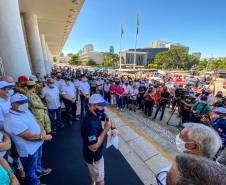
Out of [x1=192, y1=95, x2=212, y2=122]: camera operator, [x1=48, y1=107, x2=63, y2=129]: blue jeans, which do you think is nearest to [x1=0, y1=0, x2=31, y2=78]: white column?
[x1=48, y1=107, x2=63, y2=129]: blue jeans

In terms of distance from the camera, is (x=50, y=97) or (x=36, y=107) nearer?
(x=36, y=107)

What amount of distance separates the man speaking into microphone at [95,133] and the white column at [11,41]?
15.6 feet

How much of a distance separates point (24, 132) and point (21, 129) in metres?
0.06

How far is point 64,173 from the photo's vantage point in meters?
3.24

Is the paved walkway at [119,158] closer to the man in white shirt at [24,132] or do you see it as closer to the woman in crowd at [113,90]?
the man in white shirt at [24,132]

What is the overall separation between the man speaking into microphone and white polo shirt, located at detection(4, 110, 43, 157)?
33.0 inches

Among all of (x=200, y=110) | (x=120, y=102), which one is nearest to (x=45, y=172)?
(x=200, y=110)

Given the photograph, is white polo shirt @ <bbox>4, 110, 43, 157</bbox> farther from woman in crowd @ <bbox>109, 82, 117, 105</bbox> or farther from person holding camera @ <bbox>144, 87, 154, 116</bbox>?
woman in crowd @ <bbox>109, 82, 117, 105</bbox>

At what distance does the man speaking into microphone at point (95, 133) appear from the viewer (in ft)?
7.58

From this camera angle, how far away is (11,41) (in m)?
5.58

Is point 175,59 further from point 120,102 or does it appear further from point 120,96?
point 120,96

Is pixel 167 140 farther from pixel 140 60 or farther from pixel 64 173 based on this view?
pixel 140 60

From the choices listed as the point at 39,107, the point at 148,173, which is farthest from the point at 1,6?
the point at 148,173

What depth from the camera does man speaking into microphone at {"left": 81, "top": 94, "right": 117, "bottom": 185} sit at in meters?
2.31
